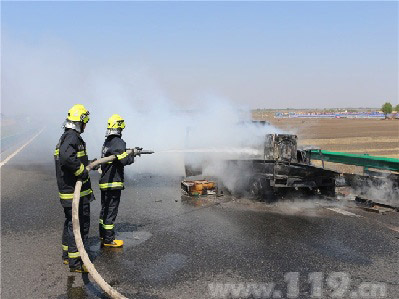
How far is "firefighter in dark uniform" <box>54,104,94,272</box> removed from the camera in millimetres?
5250

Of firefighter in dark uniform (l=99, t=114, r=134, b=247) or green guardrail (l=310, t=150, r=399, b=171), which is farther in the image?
green guardrail (l=310, t=150, r=399, b=171)

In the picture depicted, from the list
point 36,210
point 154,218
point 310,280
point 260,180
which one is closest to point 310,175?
point 260,180

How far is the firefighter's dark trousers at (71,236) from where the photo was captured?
17.0 feet

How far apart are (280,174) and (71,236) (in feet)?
16.9

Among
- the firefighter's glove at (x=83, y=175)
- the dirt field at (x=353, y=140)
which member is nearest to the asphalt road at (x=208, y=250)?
the firefighter's glove at (x=83, y=175)

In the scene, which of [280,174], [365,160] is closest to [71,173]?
[280,174]

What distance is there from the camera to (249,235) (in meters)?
6.73

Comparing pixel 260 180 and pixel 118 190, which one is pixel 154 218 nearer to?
pixel 118 190

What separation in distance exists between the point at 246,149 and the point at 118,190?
638 centimetres

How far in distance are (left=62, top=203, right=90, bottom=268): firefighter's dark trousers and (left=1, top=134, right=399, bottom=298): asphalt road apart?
172mm
